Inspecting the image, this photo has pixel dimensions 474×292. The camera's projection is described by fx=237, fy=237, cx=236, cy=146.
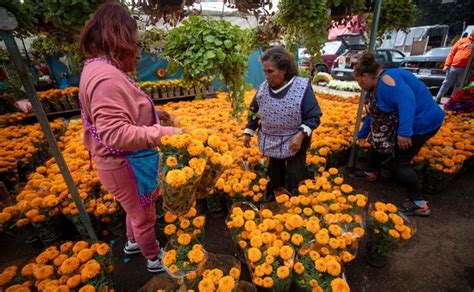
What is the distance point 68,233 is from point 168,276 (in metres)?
1.57

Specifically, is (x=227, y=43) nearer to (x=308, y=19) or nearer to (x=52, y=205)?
(x=308, y=19)

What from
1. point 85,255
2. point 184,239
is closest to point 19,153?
point 85,255

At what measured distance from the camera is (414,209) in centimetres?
287

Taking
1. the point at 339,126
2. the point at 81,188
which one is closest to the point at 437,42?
the point at 339,126

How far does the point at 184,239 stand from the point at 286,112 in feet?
4.94

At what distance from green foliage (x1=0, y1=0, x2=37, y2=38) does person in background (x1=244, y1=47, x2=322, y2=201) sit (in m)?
1.84

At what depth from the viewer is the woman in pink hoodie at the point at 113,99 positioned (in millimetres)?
1291

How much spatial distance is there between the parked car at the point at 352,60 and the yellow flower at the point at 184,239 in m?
12.3

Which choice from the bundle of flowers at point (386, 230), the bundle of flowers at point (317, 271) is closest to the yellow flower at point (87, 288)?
the bundle of flowers at point (317, 271)

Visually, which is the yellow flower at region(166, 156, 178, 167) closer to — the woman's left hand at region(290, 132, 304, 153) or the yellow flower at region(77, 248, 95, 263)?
the yellow flower at region(77, 248, 95, 263)

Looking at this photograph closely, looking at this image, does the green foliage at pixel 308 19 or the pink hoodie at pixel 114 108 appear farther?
the green foliage at pixel 308 19

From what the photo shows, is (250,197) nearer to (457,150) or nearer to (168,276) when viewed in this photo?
(168,276)

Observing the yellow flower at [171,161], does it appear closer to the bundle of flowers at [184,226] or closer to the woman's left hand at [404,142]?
the bundle of flowers at [184,226]

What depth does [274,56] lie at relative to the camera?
2242 mm
